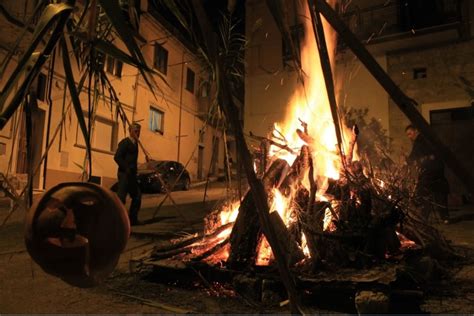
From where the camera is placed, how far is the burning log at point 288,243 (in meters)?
3.01

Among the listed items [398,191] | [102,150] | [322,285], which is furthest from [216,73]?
[102,150]

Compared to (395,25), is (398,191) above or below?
below

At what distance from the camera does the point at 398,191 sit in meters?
3.65

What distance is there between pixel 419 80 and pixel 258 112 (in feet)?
20.8

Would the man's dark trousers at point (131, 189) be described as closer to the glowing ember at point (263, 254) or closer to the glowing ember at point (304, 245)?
the glowing ember at point (263, 254)

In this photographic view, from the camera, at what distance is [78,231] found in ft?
3.16

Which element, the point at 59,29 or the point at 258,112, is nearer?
the point at 59,29

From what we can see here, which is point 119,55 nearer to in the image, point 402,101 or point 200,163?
point 402,101

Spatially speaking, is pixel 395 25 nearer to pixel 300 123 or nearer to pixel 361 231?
pixel 300 123

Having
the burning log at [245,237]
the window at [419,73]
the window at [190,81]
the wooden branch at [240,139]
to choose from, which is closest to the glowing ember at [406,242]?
the burning log at [245,237]

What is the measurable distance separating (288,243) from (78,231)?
93.3 inches

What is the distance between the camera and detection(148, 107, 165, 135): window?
21.8 meters

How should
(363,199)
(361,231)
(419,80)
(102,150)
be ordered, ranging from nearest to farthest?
(361,231)
(363,199)
(419,80)
(102,150)

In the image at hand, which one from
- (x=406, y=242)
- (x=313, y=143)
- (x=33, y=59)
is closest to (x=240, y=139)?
(x=33, y=59)
